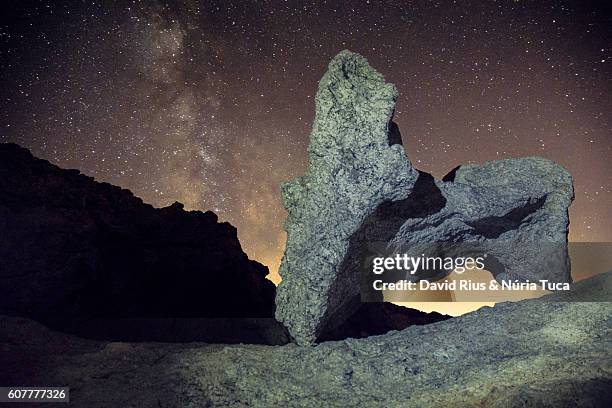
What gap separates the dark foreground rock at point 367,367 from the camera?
4.62 metres

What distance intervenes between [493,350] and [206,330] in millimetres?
5170

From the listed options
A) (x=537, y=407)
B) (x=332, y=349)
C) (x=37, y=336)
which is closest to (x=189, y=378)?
(x=332, y=349)

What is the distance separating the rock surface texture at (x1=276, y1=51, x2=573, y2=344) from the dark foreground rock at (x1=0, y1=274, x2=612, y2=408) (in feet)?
3.27

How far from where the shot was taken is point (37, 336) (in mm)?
6609

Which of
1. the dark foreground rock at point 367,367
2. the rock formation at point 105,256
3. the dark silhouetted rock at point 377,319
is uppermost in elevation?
the rock formation at point 105,256

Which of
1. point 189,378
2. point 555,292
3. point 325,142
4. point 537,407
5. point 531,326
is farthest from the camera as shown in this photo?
point 555,292

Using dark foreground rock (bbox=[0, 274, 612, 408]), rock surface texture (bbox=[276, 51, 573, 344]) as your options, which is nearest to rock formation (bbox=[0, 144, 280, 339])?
dark foreground rock (bbox=[0, 274, 612, 408])

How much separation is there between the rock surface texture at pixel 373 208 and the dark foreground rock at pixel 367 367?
1.00 metres

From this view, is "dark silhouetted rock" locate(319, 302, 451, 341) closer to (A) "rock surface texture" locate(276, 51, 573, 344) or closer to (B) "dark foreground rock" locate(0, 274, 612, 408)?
(A) "rock surface texture" locate(276, 51, 573, 344)

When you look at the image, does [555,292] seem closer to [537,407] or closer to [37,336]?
[537,407]

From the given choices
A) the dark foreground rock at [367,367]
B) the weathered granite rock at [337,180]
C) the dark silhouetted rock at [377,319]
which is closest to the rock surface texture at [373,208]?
the weathered granite rock at [337,180]

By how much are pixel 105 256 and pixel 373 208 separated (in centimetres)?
634

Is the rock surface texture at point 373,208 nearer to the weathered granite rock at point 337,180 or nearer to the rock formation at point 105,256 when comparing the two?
the weathered granite rock at point 337,180

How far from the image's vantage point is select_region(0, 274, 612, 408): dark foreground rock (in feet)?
15.1
